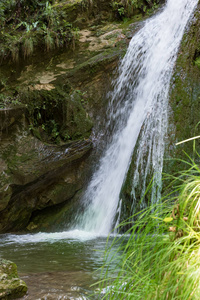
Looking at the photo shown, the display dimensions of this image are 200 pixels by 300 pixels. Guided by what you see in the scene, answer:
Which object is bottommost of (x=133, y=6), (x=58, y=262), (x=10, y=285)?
(x=58, y=262)

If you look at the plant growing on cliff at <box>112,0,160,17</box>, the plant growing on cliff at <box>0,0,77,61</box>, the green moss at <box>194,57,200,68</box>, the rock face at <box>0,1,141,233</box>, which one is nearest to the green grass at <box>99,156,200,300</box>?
the green moss at <box>194,57,200,68</box>

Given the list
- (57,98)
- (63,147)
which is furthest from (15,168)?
(57,98)

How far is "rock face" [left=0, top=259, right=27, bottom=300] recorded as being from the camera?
2537 mm

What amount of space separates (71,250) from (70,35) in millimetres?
6323

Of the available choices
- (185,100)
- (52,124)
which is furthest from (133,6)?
(185,100)

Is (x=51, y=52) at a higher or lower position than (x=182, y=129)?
higher

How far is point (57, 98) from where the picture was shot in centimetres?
749

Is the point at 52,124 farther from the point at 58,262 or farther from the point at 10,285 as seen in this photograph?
the point at 10,285

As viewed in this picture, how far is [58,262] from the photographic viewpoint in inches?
153

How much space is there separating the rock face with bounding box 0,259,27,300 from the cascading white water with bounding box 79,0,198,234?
3.16 m

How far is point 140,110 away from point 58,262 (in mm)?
4256

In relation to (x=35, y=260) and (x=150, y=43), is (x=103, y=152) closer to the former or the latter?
(x=150, y=43)

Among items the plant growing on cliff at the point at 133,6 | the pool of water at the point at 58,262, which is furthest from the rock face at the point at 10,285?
the plant growing on cliff at the point at 133,6

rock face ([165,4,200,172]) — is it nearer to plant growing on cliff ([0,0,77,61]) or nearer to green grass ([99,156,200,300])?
plant growing on cliff ([0,0,77,61])
